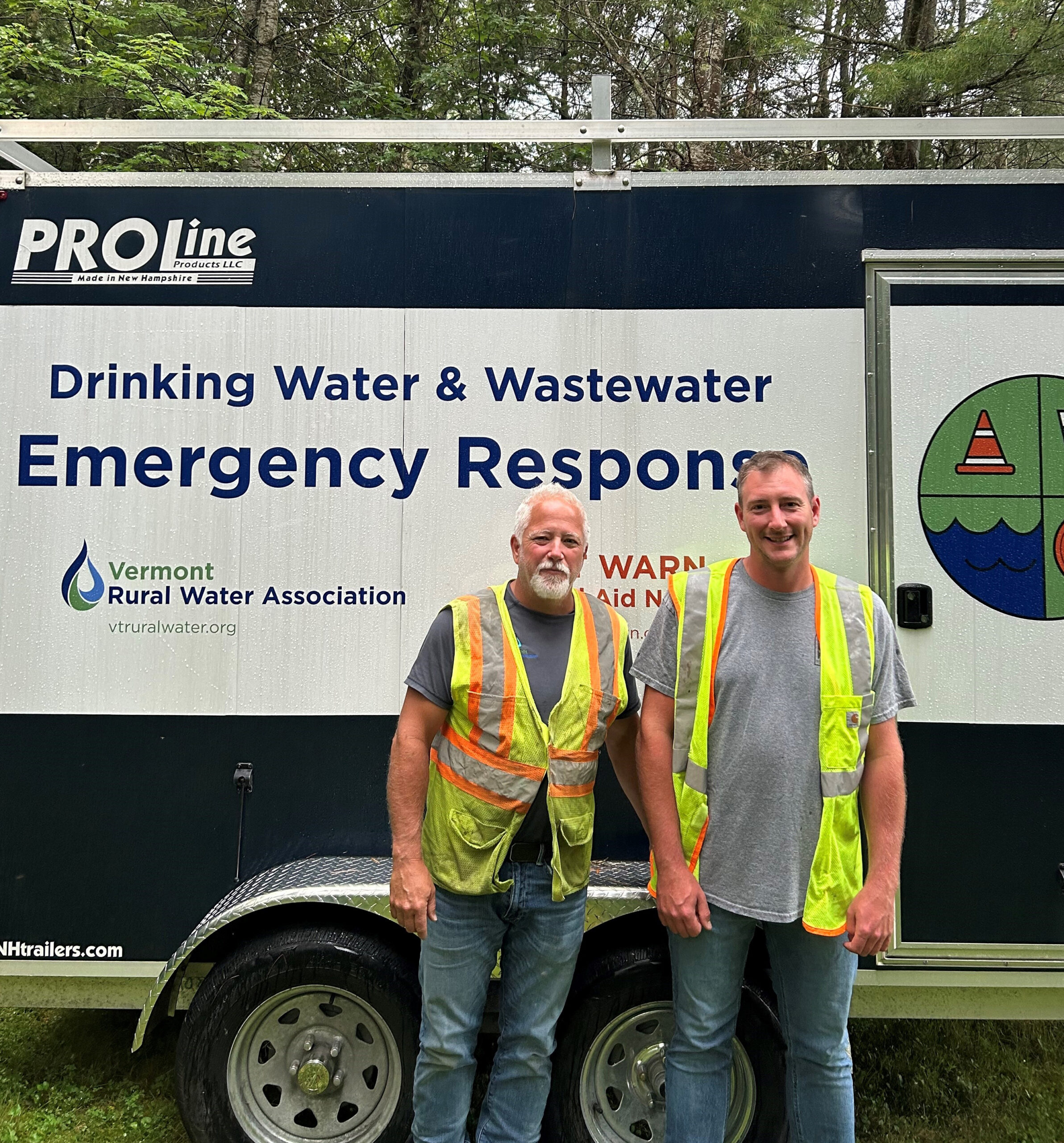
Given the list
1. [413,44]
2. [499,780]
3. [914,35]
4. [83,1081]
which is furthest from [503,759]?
[413,44]

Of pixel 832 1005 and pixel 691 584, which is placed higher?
pixel 691 584

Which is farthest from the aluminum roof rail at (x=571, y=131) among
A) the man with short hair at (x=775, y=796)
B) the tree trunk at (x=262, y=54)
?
the tree trunk at (x=262, y=54)

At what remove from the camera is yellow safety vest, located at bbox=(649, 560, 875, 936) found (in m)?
2.21

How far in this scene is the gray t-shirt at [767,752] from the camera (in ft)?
7.26

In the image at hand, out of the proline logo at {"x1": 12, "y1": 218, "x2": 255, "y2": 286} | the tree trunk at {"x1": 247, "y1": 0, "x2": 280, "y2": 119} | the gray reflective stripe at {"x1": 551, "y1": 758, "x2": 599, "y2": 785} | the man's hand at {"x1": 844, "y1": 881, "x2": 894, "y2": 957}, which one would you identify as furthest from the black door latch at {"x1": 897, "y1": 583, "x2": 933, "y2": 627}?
the tree trunk at {"x1": 247, "y1": 0, "x2": 280, "y2": 119}

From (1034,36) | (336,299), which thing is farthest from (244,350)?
(1034,36)

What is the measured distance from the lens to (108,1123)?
10.0 ft

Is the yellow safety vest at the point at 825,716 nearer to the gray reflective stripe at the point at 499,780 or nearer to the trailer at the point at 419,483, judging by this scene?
the gray reflective stripe at the point at 499,780

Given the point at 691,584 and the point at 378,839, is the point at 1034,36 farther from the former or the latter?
the point at 378,839

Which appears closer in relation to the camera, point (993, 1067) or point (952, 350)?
point (952, 350)

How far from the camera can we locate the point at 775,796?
2215 millimetres

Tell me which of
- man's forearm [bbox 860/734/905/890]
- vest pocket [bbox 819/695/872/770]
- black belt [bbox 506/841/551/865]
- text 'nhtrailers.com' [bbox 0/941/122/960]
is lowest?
text 'nhtrailers.com' [bbox 0/941/122/960]

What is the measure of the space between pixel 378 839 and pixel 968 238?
277 centimetres

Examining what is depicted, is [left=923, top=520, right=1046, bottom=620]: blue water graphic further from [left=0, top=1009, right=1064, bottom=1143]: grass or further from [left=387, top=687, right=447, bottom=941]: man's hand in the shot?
[left=0, top=1009, right=1064, bottom=1143]: grass
